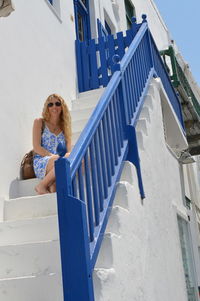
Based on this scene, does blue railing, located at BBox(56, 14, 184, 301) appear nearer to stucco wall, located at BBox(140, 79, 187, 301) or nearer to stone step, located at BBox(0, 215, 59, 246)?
stucco wall, located at BBox(140, 79, 187, 301)

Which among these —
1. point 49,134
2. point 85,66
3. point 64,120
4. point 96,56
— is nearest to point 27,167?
point 49,134

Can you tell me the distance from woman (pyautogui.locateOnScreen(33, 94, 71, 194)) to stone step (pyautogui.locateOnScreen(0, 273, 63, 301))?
141 cm

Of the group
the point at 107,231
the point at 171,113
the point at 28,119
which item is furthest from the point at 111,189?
the point at 171,113

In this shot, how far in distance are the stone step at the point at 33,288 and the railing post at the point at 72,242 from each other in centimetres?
46

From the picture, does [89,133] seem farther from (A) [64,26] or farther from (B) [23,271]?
(A) [64,26]

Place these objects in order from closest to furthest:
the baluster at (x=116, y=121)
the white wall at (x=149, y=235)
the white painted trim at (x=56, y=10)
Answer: the white wall at (x=149, y=235) < the baluster at (x=116, y=121) < the white painted trim at (x=56, y=10)

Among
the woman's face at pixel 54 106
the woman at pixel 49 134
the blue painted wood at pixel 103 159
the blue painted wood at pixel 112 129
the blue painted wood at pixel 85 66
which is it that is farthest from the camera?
the blue painted wood at pixel 85 66

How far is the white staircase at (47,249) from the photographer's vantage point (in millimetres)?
2855

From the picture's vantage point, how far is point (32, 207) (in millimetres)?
3869

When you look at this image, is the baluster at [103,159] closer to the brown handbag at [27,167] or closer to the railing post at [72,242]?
the railing post at [72,242]

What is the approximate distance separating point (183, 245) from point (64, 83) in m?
2.96

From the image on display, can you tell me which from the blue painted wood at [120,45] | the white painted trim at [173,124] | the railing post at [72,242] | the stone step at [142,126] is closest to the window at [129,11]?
the blue painted wood at [120,45]

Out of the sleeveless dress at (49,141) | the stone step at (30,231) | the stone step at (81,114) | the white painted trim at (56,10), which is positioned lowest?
the stone step at (30,231)

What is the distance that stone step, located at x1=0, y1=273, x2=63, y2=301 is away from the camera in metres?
2.84
